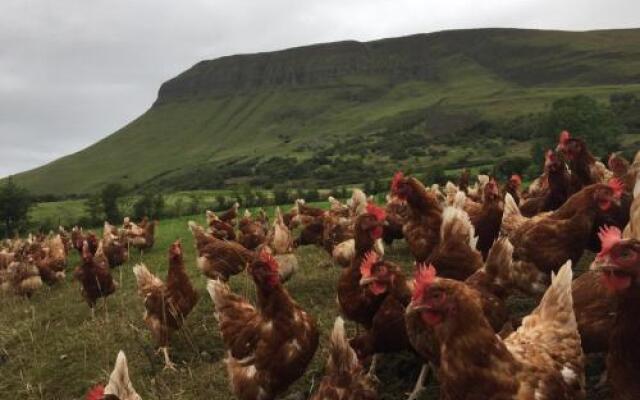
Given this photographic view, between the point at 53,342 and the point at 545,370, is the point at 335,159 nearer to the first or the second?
the point at 53,342

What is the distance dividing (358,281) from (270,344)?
1279 mm

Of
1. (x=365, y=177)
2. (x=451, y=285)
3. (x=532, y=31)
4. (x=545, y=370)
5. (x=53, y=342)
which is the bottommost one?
(x=365, y=177)

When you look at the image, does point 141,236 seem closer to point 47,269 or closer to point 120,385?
point 47,269

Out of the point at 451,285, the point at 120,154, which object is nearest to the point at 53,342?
the point at 451,285

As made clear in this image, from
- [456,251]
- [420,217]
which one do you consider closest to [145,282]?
[420,217]

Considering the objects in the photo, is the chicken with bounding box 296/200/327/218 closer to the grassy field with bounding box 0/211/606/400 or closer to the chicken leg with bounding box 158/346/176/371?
the grassy field with bounding box 0/211/606/400

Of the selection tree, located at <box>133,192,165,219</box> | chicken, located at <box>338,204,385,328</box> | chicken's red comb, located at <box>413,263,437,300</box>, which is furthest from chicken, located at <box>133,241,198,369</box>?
tree, located at <box>133,192,165,219</box>

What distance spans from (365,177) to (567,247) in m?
61.5

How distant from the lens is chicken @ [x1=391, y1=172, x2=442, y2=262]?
299 inches

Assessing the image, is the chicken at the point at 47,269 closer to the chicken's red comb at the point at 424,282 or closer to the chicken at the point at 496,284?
→ the chicken at the point at 496,284

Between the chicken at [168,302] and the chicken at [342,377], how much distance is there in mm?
3933

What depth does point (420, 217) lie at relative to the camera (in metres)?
7.82

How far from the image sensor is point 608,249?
138 inches

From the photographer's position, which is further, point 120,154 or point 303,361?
point 120,154
